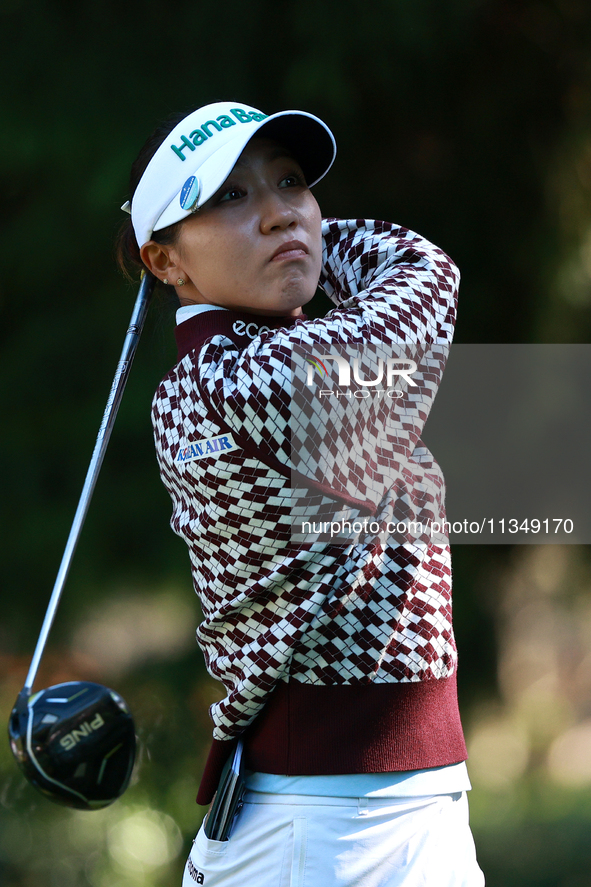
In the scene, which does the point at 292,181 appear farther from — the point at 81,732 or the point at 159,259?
the point at 81,732

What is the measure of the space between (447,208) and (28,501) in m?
1.05

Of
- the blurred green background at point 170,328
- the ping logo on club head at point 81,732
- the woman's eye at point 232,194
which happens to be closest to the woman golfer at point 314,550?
the woman's eye at point 232,194

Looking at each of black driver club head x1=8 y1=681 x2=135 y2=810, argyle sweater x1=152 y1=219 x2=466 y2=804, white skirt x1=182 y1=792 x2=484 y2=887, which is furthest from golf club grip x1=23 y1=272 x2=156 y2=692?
white skirt x1=182 y1=792 x2=484 y2=887

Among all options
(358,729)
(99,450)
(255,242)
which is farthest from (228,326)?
(358,729)

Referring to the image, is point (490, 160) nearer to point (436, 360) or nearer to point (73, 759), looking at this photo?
point (436, 360)

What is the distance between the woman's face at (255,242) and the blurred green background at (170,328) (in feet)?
3.20

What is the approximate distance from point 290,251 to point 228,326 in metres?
0.09

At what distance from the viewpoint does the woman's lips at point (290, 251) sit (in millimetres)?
891

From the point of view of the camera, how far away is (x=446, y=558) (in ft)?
2.88

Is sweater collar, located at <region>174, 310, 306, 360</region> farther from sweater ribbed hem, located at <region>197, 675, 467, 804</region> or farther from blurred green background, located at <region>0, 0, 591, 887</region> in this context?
blurred green background, located at <region>0, 0, 591, 887</region>

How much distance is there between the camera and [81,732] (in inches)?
32.8

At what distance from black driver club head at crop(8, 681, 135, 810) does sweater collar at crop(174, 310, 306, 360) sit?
12.9 inches

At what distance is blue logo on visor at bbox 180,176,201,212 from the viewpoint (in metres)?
0.89

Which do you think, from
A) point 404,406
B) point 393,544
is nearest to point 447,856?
point 393,544
